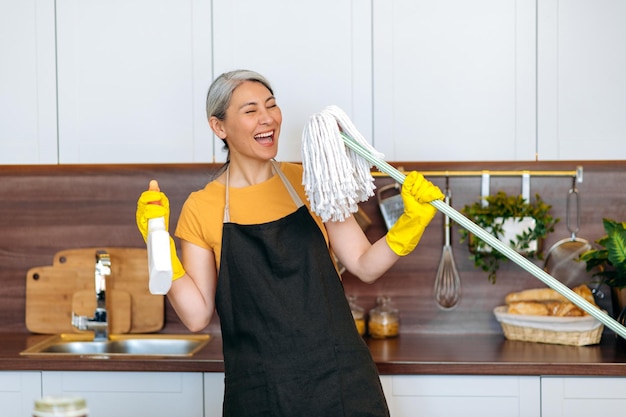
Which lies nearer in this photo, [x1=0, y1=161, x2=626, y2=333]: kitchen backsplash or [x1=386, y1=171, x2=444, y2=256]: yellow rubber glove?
[x1=386, y1=171, x2=444, y2=256]: yellow rubber glove

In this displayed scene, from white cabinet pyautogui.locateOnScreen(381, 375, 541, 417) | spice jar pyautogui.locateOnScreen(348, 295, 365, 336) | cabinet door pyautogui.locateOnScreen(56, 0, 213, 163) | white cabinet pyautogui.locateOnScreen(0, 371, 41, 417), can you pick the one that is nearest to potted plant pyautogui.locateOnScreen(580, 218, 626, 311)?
white cabinet pyautogui.locateOnScreen(381, 375, 541, 417)

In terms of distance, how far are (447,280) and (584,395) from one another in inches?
24.4

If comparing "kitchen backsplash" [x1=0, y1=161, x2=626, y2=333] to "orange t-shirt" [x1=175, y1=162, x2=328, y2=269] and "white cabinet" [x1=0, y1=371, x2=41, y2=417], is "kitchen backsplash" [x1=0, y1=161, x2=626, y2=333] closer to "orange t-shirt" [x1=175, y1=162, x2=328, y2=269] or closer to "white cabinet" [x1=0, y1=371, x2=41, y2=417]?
"white cabinet" [x1=0, y1=371, x2=41, y2=417]

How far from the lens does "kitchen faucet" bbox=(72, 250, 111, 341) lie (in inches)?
110

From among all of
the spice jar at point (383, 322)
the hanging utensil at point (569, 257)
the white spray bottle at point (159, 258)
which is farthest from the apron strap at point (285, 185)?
the hanging utensil at point (569, 257)

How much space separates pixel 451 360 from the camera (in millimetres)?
2336

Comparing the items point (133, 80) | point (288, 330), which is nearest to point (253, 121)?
point (288, 330)

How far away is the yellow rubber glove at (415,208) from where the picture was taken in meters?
1.89

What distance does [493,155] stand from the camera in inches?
101

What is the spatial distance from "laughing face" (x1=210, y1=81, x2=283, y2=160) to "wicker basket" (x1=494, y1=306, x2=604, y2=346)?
1.03m

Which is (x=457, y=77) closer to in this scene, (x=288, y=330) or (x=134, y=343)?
(x=288, y=330)

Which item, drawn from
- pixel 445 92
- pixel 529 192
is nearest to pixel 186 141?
pixel 445 92

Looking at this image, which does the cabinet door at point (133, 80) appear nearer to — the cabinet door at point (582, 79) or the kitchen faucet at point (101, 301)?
the kitchen faucet at point (101, 301)

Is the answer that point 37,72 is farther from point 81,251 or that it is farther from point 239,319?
point 239,319
